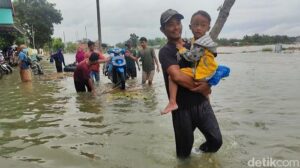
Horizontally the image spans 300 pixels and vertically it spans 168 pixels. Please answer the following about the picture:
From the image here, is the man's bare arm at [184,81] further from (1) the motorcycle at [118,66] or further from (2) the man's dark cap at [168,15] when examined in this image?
(1) the motorcycle at [118,66]

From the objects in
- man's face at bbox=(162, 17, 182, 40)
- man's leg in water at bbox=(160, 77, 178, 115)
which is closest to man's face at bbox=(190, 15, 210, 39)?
man's face at bbox=(162, 17, 182, 40)

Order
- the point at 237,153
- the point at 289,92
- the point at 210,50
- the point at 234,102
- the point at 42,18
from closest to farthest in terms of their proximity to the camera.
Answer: the point at 210,50
the point at 237,153
the point at 234,102
the point at 289,92
the point at 42,18

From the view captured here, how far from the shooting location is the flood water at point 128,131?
204 inches

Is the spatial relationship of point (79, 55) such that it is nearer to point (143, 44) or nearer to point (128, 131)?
point (143, 44)

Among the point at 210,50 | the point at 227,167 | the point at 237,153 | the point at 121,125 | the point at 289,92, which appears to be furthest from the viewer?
the point at 289,92

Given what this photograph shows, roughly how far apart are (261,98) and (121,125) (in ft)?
15.4

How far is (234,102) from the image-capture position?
9961 mm

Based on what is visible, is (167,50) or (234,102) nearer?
(167,50)

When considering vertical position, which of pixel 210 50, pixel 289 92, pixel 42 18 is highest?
pixel 42 18

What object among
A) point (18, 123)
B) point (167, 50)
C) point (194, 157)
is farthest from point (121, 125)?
point (167, 50)

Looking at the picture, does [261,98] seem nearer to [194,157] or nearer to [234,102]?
[234,102]

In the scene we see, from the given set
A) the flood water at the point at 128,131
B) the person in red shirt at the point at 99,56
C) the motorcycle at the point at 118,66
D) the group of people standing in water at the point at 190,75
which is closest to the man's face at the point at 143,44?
the motorcycle at the point at 118,66

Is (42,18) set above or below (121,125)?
above

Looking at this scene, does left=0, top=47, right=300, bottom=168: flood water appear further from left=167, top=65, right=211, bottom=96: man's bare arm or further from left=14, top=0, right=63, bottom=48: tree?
left=14, top=0, right=63, bottom=48: tree
